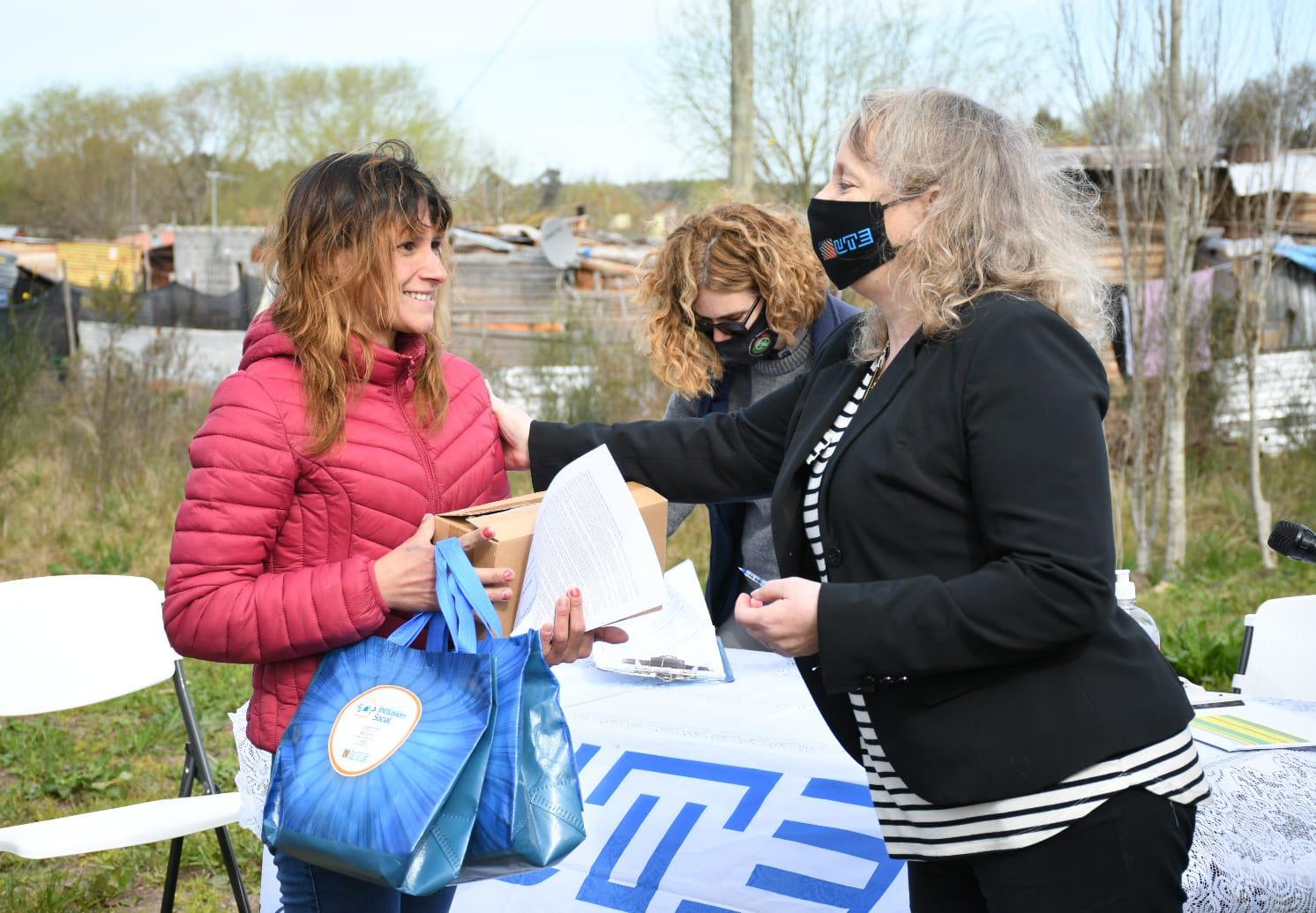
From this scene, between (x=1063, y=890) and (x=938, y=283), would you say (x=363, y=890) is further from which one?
(x=938, y=283)

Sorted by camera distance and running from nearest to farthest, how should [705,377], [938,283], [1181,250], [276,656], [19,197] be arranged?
[938,283], [276,656], [705,377], [1181,250], [19,197]

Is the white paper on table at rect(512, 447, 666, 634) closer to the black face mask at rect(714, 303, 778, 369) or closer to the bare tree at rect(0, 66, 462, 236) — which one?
the black face mask at rect(714, 303, 778, 369)

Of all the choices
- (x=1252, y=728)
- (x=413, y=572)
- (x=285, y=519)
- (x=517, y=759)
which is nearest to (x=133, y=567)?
(x=285, y=519)

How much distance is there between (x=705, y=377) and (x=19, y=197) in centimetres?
4329

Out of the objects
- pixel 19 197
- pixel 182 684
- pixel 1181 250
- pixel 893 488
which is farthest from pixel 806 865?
pixel 19 197

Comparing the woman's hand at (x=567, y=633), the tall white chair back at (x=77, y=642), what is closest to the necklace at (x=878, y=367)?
the woman's hand at (x=567, y=633)

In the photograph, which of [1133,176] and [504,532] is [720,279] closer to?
[504,532]

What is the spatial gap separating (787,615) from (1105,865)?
Result: 0.56 meters

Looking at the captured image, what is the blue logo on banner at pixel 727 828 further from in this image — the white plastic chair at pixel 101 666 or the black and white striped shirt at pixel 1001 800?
the white plastic chair at pixel 101 666

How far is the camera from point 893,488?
1.70 m

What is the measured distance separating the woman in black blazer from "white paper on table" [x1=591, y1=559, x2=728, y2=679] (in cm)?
119

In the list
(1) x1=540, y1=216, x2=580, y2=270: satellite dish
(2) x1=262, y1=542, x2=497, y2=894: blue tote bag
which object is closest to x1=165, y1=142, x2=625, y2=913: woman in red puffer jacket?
(2) x1=262, y1=542, x2=497, y2=894: blue tote bag

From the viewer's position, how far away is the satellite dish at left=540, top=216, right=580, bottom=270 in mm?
20062

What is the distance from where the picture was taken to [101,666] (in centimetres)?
350
